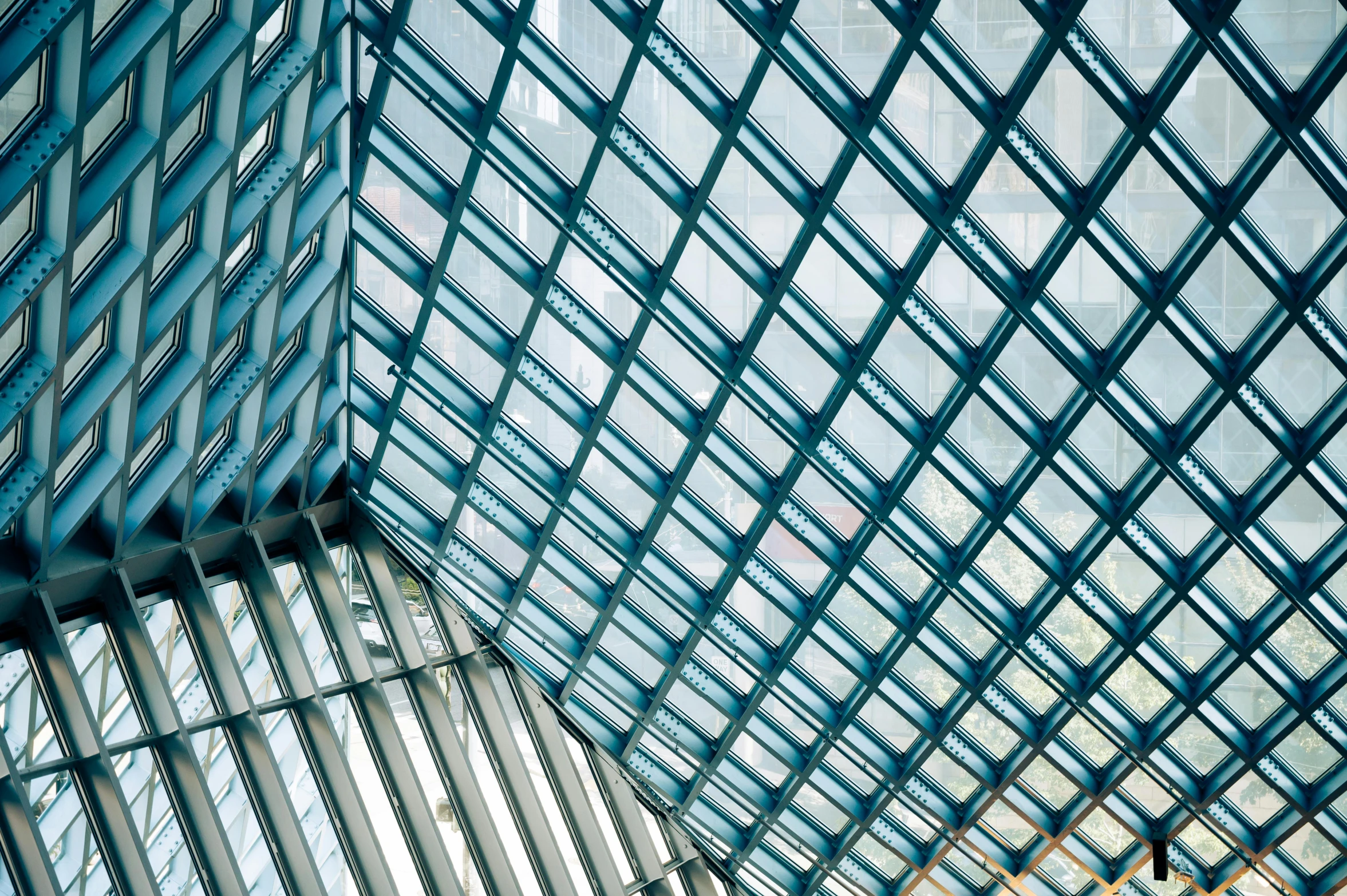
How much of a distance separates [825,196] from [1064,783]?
19168 mm

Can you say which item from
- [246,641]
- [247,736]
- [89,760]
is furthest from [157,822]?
[246,641]

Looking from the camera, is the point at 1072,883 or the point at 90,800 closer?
the point at 90,800

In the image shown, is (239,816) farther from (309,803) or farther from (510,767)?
(510,767)

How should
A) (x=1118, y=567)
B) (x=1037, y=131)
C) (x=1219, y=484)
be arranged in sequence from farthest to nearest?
(x=1118, y=567) < (x=1219, y=484) < (x=1037, y=131)

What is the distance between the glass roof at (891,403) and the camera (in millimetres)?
18250

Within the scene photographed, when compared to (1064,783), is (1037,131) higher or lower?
higher

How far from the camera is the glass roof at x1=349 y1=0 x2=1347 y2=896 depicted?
59.9 feet

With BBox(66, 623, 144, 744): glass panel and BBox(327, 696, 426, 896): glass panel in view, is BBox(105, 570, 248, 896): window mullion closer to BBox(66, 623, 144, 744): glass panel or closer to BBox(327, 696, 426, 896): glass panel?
BBox(66, 623, 144, 744): glass panel

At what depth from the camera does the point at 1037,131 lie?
1891 cm

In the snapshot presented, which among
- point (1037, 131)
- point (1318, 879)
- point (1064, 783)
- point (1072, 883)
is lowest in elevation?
point (1318, 879)

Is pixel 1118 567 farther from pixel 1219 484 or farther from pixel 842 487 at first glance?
pixel 842 487

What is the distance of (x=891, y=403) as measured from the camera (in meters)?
23.4

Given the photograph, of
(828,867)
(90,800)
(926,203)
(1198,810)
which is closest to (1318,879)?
(1198,810)

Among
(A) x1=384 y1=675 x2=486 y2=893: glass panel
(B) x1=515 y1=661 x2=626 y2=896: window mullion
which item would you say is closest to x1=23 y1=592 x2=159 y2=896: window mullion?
(A) x1=384 y1=675 x2=486 y2=893: glass panel
